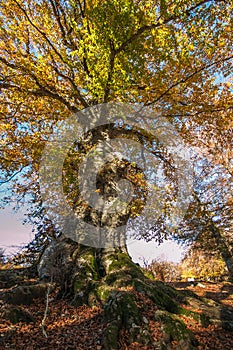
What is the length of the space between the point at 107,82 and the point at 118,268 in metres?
5.09

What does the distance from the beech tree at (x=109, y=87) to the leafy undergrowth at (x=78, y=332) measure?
24 centimetres

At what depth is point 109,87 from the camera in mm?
6605

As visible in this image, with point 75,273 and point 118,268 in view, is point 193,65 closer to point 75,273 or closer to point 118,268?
point 118,268

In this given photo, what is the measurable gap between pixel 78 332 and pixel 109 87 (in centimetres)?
606

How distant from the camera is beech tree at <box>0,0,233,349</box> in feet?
17.3

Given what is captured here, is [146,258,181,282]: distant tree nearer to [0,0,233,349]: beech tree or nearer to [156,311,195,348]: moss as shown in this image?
[0,0,233,349]: beech tree

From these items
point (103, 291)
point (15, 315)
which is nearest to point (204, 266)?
point (103, 291)

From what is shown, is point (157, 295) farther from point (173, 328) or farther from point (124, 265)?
point (124, 265)

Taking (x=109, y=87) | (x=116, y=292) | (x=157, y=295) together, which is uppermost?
(x=109, y=87)

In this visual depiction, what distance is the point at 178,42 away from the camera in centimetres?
567

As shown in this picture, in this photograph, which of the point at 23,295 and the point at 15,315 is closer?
the point at 15,315

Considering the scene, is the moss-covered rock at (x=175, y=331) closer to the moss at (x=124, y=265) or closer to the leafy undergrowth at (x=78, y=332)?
the leafy undergrowth at (x=78, y=332)

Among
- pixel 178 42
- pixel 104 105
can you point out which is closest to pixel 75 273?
pixel 104 105

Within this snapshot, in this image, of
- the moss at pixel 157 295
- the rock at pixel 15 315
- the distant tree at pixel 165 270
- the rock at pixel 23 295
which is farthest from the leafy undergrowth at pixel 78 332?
the distant tree at pixel 165 270
